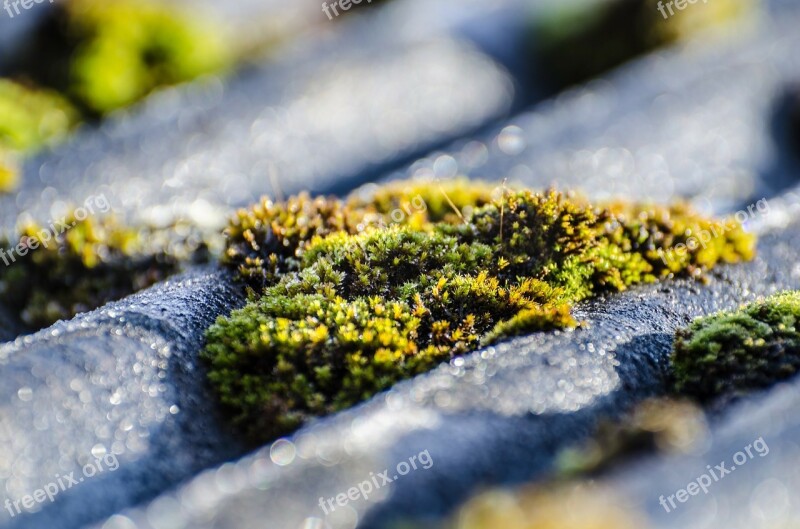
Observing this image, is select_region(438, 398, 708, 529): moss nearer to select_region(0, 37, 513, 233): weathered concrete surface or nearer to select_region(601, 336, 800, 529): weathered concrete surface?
select_region(601, 336, 800, 529): weathered concrete surface

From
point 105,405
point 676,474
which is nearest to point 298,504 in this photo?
point 105,405

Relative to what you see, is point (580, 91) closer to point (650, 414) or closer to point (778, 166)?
point (778, 166)

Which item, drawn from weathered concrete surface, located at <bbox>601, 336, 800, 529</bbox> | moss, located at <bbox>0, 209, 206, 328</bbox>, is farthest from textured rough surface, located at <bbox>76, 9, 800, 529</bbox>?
moss, located at <bbox>0, 209, 206, 328</bbox>

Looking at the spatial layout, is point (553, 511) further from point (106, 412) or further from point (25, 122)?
point (25, 122)

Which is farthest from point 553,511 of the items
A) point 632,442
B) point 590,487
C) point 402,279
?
point 402,279

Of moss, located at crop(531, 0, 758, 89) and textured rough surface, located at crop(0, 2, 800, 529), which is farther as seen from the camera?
moss, located at crop(531, 0, 758, 89)
